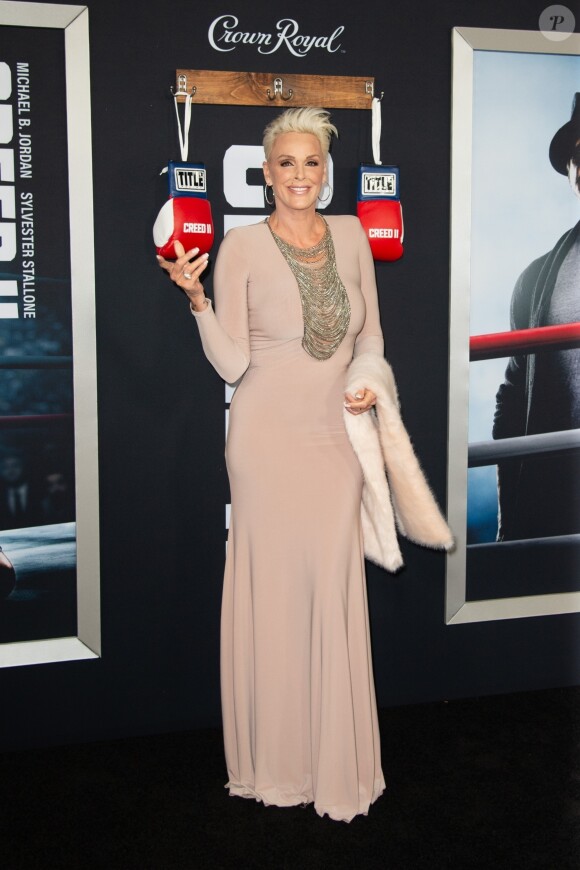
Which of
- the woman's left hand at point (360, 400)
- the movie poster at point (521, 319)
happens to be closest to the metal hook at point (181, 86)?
the movie poster at point (521, 319)

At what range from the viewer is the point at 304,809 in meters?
2.65

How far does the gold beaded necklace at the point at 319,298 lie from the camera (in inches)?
100

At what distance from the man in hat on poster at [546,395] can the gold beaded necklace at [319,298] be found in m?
0.98

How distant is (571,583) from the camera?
3.51 metres

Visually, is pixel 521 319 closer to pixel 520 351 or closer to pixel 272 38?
pixel 520 351

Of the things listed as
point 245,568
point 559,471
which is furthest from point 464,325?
point 245,568

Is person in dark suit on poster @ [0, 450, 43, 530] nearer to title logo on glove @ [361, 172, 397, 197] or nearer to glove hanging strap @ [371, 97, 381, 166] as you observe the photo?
title logo on glove @ [361, 172, 397, 197]

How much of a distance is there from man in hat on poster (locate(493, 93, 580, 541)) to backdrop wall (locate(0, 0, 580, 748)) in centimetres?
27

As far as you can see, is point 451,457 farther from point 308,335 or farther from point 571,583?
point 308,335

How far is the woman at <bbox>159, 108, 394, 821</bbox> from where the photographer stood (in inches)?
101

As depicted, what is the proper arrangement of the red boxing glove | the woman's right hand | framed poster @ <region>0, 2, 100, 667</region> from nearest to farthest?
1. the woman's right hand
2. the red boxing glove
3. framed poster @ <region>0, 2, 100, 667</region>

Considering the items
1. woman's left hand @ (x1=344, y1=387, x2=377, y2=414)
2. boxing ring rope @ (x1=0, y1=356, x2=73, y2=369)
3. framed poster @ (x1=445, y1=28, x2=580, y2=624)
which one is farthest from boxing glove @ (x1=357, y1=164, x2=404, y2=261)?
boxing ring rope @ (x1=0, y1=356, x2=73, y2=369)

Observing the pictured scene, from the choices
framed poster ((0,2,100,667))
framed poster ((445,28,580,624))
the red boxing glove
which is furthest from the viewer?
framed poster ((445,28,580,624))

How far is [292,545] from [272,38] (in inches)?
65.8
